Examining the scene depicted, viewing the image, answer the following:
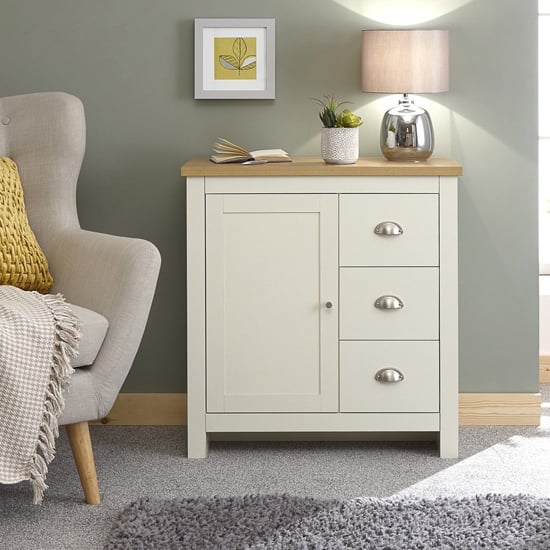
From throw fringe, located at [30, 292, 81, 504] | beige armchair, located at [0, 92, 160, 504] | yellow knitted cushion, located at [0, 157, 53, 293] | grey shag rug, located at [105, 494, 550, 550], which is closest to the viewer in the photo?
grey shag rug, located at [105, 494, 550, 550]

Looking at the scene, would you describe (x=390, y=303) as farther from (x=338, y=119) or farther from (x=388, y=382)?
(x=338, y=119)

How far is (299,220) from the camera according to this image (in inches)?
107

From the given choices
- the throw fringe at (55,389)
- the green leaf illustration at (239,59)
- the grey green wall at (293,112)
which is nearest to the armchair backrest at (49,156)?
the grey green wall at (293,112)

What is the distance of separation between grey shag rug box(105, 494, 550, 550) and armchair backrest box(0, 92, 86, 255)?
93cm

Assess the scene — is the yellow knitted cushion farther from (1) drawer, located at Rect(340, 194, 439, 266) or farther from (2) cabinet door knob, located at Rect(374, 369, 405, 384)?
(2) cabinet door knob, located at Rect(374, 369, 405, 384)

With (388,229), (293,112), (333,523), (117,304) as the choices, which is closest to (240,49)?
(293,112)

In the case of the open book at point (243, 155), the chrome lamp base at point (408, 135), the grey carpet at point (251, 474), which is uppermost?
the chrome lamp base at point (408, 135)

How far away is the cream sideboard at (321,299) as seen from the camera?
270cm

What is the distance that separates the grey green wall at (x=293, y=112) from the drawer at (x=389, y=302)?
429 mm

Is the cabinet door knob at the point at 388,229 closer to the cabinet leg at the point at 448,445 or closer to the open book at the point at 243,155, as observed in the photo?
the open book at the point at 243,155

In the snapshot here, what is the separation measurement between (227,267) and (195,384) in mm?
348

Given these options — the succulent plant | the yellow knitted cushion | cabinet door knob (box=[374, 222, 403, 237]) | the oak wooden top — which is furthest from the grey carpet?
the succulent plant

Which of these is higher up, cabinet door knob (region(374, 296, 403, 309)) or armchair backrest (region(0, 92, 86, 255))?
armchair backrest (region(0, 92, 86, 255))

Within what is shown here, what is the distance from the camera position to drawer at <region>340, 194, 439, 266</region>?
270 cm
